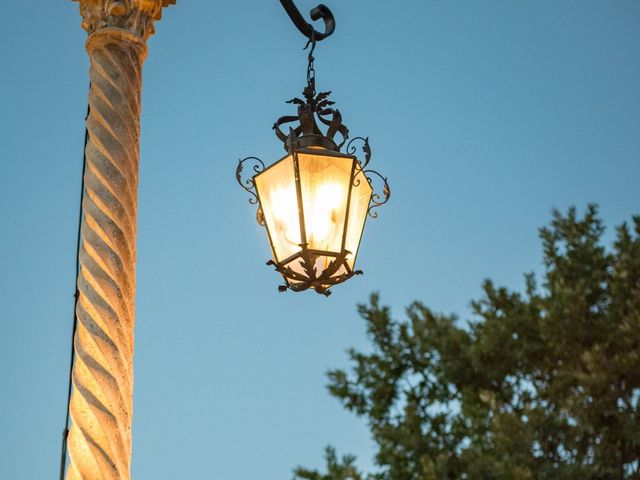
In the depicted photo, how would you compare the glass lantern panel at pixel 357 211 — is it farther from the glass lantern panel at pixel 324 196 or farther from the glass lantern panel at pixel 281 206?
the glass lantern panel at pixel 281 206

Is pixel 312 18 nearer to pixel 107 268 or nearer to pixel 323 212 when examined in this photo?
pixel 323 212

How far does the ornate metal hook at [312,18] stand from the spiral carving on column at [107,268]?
5.07ft

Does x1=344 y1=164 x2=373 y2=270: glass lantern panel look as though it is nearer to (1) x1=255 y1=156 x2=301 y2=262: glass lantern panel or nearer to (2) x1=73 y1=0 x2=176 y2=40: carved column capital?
(1) x1=255 y1=156 x2=301 y2=262: glass lantern panel

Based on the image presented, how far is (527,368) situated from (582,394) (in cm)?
37

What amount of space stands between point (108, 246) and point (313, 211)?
1848 mm

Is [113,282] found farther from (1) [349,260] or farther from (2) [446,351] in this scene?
(2) [446,351]

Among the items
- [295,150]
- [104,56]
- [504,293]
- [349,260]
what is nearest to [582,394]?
[504,293]

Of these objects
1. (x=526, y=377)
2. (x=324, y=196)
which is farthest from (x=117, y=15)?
(x=526, y=377)

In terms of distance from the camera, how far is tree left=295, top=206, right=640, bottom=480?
462cm

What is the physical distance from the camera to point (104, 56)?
8805mm

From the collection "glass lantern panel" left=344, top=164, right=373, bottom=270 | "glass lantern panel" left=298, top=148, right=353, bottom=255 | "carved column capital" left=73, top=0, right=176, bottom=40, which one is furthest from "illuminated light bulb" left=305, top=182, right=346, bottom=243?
"carved column capital" left=73, top=0, right=176, bottom=40

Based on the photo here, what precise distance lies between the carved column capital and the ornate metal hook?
1.67m

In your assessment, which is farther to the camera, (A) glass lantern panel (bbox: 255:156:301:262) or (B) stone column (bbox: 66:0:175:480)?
(B) stone column (bbox: 66:0:175:480)

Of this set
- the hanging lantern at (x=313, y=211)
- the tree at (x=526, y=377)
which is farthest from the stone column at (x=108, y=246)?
the tree at (x=526, y=377)
